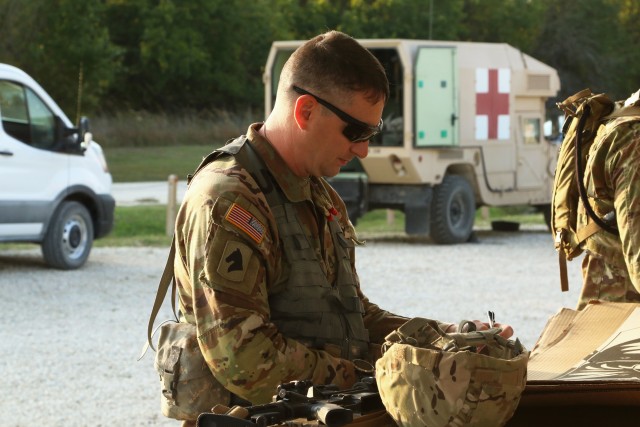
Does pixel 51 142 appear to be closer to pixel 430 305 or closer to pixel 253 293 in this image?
pixel 430 305

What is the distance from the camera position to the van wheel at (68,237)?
1369cm

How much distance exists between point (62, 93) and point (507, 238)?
23664mm

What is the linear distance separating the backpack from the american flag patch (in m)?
1.48

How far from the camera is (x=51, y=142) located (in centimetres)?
1381

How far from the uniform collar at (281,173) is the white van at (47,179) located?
1022 centimetres

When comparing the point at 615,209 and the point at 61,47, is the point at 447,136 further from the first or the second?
the point at 61,47

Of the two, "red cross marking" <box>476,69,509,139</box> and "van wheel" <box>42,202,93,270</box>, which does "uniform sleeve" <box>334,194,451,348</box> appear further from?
"red cross marking" <box>476,69,509,139</box>

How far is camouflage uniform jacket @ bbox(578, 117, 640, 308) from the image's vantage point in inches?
148

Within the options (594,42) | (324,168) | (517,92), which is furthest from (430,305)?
(594,42)

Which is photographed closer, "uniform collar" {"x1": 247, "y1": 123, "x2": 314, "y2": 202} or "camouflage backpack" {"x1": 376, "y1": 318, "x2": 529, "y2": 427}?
"camouflage backpack" {"x1": 376, "y1": 318, "x2": 529, "y2": 427}

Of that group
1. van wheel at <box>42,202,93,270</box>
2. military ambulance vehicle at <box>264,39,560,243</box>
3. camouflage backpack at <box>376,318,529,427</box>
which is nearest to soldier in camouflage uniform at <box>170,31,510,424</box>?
camouflage backpack at <box>376,318,529,427</box>

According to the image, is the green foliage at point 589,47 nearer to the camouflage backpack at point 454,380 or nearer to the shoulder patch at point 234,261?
the shoulder patch at point 234,261

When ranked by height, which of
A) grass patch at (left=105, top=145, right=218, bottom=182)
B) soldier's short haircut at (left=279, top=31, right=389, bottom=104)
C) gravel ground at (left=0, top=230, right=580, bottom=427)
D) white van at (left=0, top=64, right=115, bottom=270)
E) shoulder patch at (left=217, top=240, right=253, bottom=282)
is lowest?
grass patch at (left=105, top=145, right=218, bottom=182)

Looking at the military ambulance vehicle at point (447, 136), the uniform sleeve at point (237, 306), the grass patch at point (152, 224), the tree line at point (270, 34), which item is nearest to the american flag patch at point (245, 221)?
the uniform sleeve at point (237, 306)
